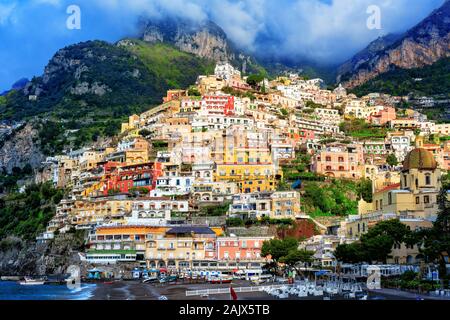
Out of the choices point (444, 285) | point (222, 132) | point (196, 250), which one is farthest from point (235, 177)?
point (444, 285)

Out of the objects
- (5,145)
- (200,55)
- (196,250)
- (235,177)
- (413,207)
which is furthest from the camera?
(200,55)

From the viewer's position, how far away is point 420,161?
58031mm

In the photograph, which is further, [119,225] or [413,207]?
[119,225]

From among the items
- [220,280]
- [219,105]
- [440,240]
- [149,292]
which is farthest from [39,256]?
[440,240]

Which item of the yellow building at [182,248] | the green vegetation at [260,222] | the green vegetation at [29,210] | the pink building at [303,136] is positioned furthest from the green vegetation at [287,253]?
the pink building at [303,136]

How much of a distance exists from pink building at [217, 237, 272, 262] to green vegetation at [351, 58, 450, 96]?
2965 inches

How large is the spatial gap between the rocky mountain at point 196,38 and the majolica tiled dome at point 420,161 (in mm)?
121927

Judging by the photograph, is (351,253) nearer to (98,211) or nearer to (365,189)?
(365,189)

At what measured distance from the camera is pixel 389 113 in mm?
108688

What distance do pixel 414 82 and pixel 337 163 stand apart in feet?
201

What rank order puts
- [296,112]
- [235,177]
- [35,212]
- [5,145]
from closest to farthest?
[235,177] < [35,212] < [296,112] < [5,145]

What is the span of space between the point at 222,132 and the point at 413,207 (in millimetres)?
39192

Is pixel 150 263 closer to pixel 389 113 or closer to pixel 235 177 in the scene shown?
pixel 235 177

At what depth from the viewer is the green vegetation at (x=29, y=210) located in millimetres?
84938
